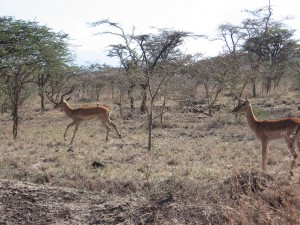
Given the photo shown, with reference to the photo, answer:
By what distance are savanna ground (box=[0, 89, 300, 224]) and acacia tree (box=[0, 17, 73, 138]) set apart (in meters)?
2.05

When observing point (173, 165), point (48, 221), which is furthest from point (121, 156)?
point (48, 221)

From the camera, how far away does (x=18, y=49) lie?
1231 centimetres

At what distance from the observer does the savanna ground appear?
13.2 ft

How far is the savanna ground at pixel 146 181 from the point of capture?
13.2 feet

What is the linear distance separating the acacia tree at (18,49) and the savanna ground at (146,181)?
205cm

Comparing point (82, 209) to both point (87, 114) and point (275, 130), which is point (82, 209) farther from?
point (87, 114)

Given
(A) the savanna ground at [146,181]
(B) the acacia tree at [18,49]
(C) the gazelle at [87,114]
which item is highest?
(B) the acacia tree at [18,49]

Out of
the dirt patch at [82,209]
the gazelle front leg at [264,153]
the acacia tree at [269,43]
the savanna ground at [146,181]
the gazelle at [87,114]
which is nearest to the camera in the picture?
the savanna ground at [146,181]

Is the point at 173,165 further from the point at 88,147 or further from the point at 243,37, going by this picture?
the point at 243,37

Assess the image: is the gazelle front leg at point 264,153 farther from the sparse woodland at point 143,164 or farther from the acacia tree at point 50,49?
the acacia tree at point 50,49

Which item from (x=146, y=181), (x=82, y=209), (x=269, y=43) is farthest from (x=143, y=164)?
(x=269, y=43)

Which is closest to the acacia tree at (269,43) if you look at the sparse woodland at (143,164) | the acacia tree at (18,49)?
the sparse woodland at (143,164)

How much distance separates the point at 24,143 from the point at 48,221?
774 centimetres

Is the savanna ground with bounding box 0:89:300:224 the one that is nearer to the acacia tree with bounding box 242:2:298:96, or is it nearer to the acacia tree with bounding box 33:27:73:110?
the acacia tree with bounding box 33:27:73:110
